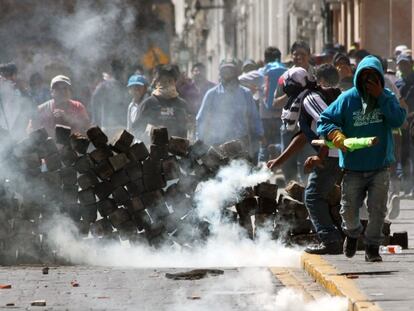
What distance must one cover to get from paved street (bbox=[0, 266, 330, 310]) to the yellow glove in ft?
3.32

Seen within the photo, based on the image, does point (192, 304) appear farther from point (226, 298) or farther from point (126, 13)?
point (126, 13)

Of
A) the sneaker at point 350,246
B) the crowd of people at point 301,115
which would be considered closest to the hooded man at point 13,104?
the crowd of people at point 301,115

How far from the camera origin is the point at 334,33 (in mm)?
38688

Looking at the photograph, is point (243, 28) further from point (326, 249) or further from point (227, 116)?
point (326, 249)

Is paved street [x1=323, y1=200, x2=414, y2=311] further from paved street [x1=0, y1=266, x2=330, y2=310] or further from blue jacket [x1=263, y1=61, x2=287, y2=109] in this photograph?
blue jacket [x1=263, y1=61, x2=287, y2=109]

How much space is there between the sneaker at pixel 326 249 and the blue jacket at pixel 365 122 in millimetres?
1085

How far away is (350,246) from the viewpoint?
39.9ft

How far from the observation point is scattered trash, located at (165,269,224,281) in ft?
39.4

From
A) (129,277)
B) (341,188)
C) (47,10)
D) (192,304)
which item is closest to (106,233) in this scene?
(129,277)

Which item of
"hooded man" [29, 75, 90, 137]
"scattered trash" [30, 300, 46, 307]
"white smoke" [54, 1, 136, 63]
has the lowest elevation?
"scattered trash" [30, 300, 46, 307]

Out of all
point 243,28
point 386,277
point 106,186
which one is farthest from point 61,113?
point 243,28

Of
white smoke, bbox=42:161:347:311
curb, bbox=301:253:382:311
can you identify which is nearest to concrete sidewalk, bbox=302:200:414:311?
curb, bbox=301:253:382:311

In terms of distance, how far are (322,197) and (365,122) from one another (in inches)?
44.5

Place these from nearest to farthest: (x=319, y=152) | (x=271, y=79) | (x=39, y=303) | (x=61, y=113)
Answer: (x=39, y=303), (x=319, y=152), (x=61, y=113), (x=271, y=79)
